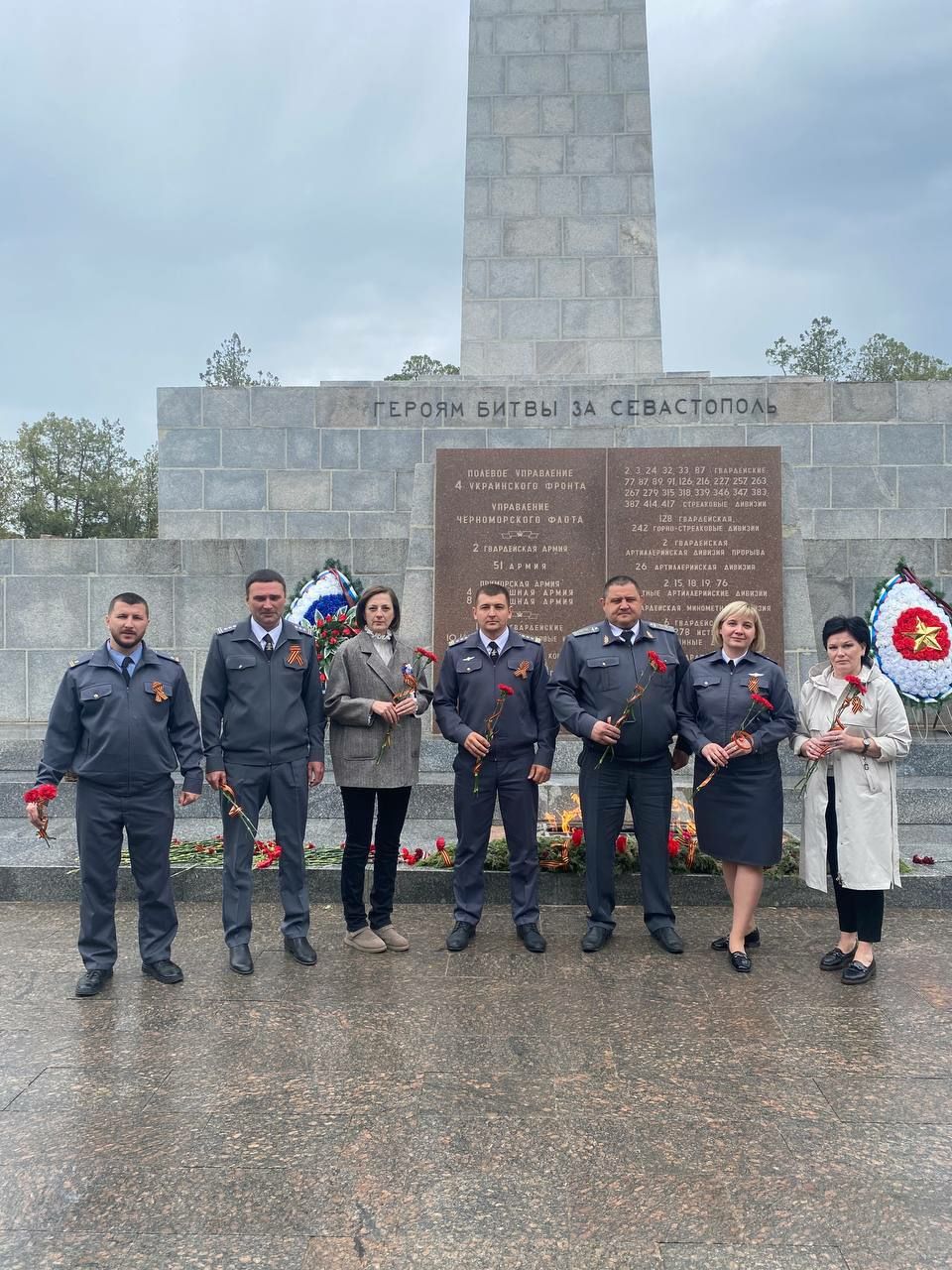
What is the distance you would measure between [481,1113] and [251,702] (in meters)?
2.13

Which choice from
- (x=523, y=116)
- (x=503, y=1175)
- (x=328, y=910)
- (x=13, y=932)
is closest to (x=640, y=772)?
(x=328, y=910)

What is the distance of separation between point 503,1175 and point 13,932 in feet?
10.5

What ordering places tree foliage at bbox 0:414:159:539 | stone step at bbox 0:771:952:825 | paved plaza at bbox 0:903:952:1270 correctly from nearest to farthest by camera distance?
1. paved plaza at bbox 0:903:952:1270
2. stone step at bbox 0:771:952:825
3. tree foliage at bbox 0:414:159:539

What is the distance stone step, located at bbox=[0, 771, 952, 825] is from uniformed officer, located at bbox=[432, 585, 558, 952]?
1.64 m

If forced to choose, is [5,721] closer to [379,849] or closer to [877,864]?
[379,849]

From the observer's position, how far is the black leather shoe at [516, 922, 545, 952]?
4.59 m

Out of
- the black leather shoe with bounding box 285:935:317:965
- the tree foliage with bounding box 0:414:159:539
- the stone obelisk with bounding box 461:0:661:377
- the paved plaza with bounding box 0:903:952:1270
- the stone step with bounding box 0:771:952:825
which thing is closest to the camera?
the paved plaza with bounding box 0:903:952:1270

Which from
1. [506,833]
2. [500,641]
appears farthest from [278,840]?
[500,641]

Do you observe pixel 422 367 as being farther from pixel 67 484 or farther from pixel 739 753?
pixel 739 753

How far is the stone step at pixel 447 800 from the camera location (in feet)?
21.8

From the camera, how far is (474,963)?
444 centimetres

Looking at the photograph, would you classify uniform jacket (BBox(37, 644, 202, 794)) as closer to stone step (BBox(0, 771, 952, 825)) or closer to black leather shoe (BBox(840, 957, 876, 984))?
stone step (BBox(0, 771, 952, 825))

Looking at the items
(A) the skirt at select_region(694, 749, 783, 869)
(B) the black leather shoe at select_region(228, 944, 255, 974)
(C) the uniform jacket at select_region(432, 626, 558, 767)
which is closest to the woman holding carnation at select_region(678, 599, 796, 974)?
(A) the skirt at select_region(694, 749, 783, 869)

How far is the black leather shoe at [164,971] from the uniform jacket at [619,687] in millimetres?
1914
